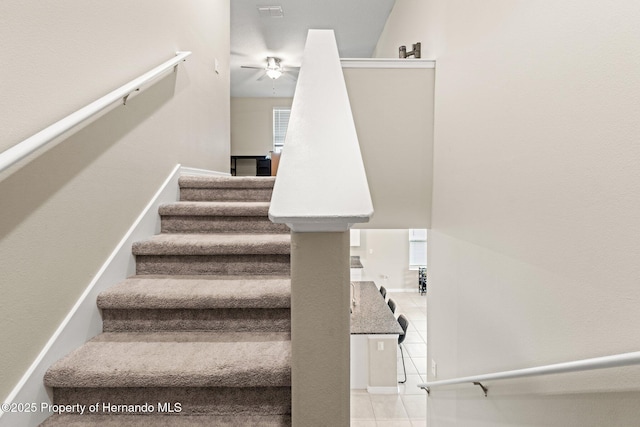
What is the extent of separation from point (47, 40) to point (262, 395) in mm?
1528

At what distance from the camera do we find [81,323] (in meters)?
1.48

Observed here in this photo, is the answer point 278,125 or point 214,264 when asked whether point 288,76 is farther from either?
point 214,264

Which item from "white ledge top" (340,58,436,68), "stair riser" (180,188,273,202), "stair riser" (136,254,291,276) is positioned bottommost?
"stair riser" (136,254,291,276)

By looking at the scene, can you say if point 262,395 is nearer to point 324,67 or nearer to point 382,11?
point 324,67

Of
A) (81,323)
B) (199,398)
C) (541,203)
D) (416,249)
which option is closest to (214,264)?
(81,323)

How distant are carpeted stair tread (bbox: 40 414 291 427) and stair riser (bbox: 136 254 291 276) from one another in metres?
0.75

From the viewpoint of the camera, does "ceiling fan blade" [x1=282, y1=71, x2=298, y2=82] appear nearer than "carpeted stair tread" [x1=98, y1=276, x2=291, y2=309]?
No

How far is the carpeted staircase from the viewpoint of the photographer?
4.17 ft

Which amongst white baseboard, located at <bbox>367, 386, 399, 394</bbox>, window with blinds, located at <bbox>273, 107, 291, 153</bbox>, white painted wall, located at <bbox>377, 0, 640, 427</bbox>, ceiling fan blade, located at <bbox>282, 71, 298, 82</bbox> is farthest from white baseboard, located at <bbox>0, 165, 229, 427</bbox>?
window with blinds, located at <bbox>273, 107, 291, 153</bbox>

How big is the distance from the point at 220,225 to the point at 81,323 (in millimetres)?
927

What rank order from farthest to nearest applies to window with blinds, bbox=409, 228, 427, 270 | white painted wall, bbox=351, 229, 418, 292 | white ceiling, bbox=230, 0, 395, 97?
window with blinds, bbox=409, 228, 427, 270 → white painted wall, bbox=351, 229, 418, 292 → white ceiling, bbox=230, 0, 395, 97

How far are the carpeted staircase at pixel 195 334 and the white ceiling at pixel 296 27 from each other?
3.87 metres

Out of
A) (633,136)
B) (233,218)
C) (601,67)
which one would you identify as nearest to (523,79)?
(601,67)

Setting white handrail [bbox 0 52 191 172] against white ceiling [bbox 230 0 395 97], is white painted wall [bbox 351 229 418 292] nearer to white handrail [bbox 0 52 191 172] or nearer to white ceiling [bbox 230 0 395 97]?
Answer: white ceiling [bbox 230 0 395 97]
